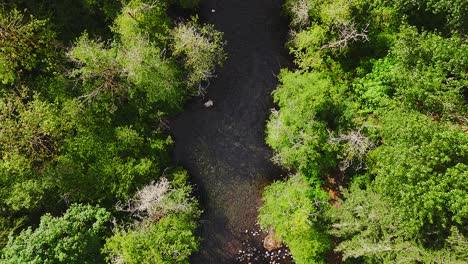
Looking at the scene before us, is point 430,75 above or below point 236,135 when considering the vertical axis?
below

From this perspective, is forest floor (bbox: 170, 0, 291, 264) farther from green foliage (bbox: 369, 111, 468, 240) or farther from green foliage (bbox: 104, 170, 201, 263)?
green foliage (bbox: 369, 111, 468, 240)

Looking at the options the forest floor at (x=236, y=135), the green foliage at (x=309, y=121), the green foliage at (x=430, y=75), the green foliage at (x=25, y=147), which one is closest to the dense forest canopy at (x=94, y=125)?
the green foliage at (x=25, y=147)

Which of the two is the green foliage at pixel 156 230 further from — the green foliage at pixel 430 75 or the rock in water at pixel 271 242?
the green foliage at pixel 430 75

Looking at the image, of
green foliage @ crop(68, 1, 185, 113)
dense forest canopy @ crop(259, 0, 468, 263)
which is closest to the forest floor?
dense forest canopy @ crop(259, 0, 468, 263)

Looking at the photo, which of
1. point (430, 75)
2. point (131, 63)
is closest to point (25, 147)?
point (131, 63)

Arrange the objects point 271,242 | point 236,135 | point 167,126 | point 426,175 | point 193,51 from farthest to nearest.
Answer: point 236,135
point 271,242
point 167,126
point 193,51
point 426,175

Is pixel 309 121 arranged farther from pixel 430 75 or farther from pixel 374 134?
pixel 430 75
